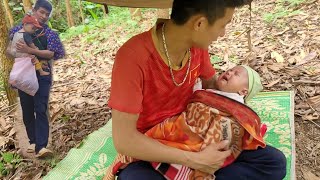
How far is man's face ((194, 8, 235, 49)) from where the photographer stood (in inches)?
64.7

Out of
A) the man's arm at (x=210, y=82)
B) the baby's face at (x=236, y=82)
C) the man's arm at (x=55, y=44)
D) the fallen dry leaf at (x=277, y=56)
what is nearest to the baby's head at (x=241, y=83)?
the baby's face at (x=236, y=82)

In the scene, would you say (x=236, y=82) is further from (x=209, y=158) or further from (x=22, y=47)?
A: (x=22, y=47)

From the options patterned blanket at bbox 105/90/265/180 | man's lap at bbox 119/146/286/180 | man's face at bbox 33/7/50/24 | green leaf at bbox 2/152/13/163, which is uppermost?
man's face at bbox 33/7/50/24

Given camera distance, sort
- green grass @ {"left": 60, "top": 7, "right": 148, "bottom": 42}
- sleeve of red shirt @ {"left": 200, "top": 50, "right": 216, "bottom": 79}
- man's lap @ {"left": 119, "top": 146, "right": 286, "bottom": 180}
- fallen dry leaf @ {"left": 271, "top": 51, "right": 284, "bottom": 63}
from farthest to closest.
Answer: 1. green grass @ {"left": 60, "top": 7, "right": 148, "bottom": 42}
2. fallen dry leaf @ {"left": 271, "top": 51, "right": 284, "bottom": 63}
3. sleeve of red shirt @ {"left": 200, "top": 50, "right": 216, "bottom": 79}
4. man's lap @ {"left": 119, "top": 146, "right": 286, "bottom": 180}

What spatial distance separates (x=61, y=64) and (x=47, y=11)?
94.1 inches

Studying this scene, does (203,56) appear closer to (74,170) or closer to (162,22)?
(162,22)

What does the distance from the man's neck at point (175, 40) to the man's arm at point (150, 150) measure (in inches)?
13.6

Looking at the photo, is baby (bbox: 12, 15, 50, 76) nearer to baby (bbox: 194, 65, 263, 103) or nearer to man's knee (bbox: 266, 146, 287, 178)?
baby (bbox: 194, 65, 263, 103)

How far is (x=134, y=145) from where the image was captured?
169 cm

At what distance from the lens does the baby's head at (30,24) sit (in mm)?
2340

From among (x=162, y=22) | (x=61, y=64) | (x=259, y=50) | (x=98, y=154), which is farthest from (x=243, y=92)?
(x=61, y=64)

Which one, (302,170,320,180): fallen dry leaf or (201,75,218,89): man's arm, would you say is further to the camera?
(302,170,320,180): fallen dry leaf

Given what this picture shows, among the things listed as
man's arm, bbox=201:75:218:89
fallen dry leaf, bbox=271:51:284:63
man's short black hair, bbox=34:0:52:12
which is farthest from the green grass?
man's arm, bbox=201:75:218:89

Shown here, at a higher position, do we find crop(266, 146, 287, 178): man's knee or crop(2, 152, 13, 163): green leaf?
crop(266, 146, 287, 178): man's knee
